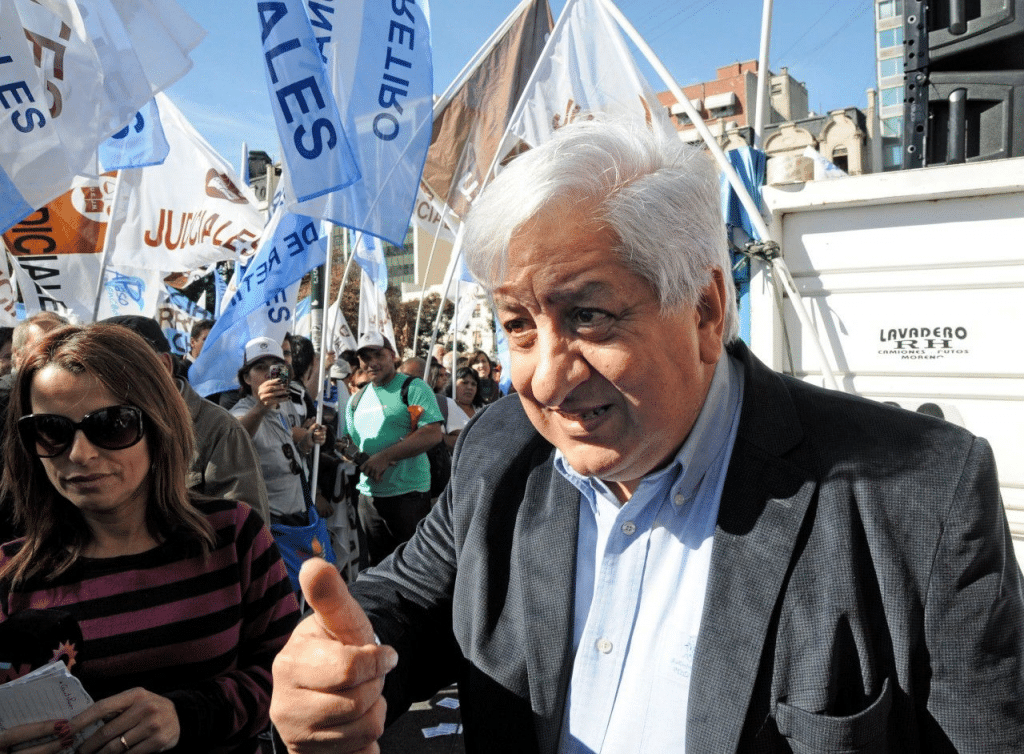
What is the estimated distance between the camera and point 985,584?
106cm

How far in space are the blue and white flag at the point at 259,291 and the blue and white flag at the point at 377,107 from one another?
1.13 m

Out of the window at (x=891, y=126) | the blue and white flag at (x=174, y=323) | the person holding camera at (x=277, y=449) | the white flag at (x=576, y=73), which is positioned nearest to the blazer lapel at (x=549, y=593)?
the person holding camera at (x=277, y=449)

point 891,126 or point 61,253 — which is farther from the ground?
point 891,126

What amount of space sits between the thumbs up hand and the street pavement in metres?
2.95

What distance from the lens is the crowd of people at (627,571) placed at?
1.08 metres

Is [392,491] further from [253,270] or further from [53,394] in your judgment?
[53,394]

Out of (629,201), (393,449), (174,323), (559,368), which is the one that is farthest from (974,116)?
(174,323)

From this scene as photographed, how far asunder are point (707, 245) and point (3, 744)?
161cm

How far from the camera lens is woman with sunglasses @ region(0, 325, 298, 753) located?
1.80 metres

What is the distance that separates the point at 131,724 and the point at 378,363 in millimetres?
3945

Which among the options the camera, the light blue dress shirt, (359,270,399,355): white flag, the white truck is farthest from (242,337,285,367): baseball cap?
the light blue dress shirt

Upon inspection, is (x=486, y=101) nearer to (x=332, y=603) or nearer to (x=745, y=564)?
(x=745, y=564)

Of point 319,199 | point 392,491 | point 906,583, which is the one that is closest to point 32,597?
point 906,583

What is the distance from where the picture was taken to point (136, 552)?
192 cm
